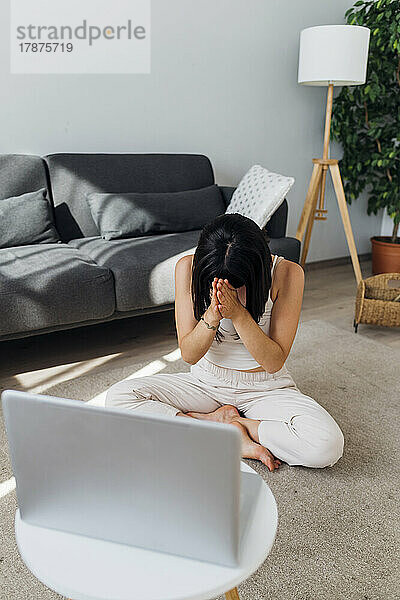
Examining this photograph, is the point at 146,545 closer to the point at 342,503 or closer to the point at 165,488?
the point at 165,488

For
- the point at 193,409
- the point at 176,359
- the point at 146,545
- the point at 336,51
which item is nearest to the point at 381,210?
the point at 336,51

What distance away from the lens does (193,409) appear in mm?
1712

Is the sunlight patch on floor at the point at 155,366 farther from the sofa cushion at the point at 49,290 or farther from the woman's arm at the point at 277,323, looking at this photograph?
the woman's arm at the point at 277,323

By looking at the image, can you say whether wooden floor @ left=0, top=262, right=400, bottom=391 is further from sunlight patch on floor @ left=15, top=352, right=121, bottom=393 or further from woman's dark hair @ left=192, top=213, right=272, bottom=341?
woman's dark hair @ left=192, top=213, right=272, bottom=341

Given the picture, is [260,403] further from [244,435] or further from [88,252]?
[88,252]

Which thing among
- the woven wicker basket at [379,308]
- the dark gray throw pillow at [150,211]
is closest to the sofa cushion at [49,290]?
the dark gray throw pillow at [150,211]

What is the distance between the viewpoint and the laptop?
75cm

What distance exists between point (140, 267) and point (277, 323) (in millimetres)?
976

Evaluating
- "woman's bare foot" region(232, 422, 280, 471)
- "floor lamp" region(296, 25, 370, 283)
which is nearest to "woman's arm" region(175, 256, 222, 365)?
"woman's bare foot" region(232, 422, 280, 471)

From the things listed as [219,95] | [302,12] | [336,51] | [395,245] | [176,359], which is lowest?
[176,359]

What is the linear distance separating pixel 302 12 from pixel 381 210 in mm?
1587

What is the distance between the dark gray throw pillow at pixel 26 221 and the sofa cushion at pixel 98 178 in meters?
0.14

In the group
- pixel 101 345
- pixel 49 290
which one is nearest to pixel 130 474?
pixel 49 290

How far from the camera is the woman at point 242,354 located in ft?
4.61
